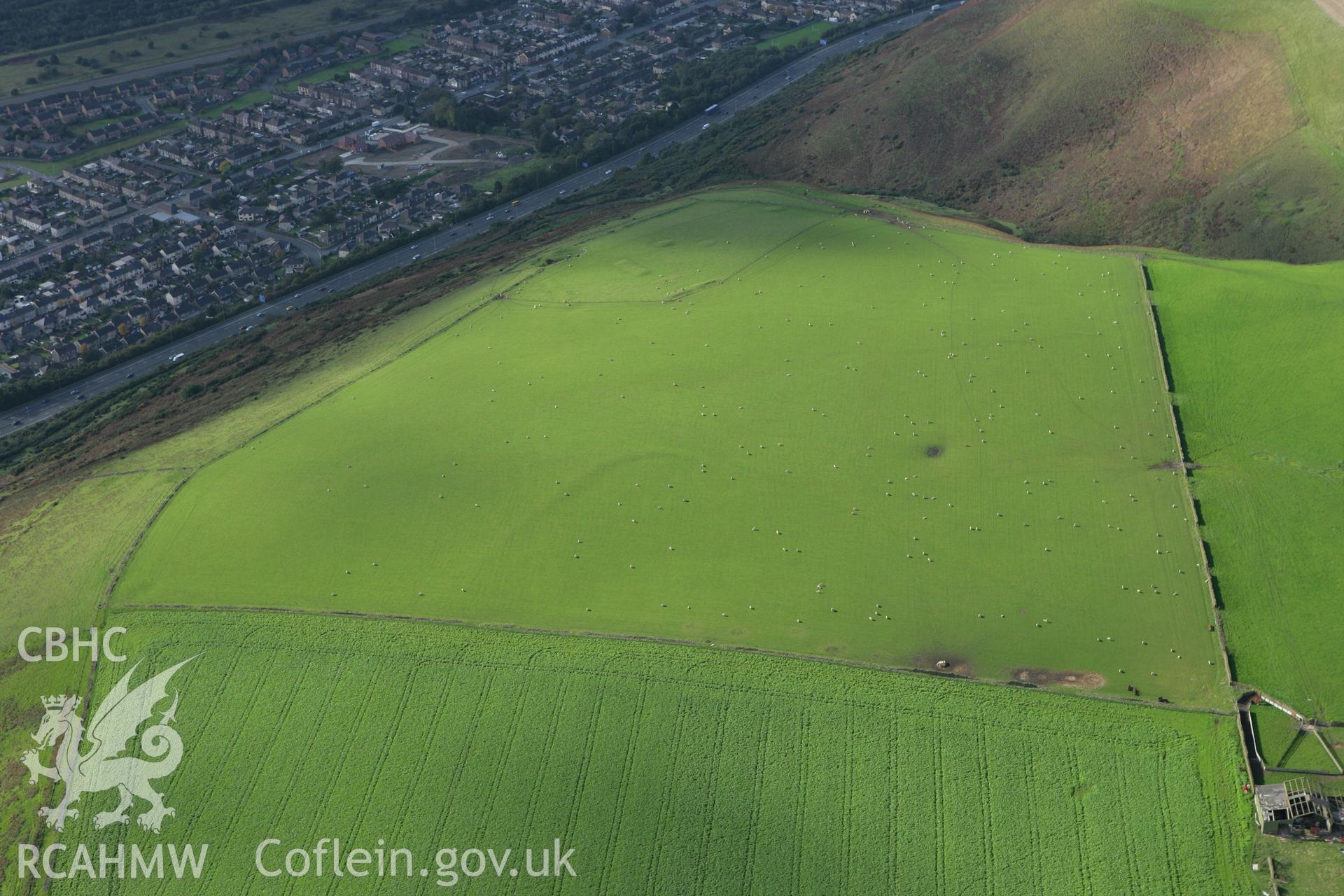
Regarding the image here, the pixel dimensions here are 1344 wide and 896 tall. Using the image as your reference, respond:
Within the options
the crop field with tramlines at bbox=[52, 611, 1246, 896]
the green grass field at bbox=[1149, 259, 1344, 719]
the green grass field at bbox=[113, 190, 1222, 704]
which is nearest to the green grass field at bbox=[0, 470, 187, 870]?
the green grass field at bbox=[113, 190, 1222, 704]

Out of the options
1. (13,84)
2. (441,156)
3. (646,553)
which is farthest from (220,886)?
(13,84)

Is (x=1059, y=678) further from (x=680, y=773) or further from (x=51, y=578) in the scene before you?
(x=51, y=578)

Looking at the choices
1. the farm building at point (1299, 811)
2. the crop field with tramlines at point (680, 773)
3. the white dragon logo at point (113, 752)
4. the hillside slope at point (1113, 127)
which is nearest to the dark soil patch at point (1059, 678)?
the crop field with tramlines at point (680, 773)

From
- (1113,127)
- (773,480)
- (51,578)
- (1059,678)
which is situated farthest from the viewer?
(1113,127)

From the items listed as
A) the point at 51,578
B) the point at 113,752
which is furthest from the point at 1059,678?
the point at 51,578

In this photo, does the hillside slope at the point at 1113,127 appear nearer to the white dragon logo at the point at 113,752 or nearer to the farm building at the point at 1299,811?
the farm building at the point at 1299,811
